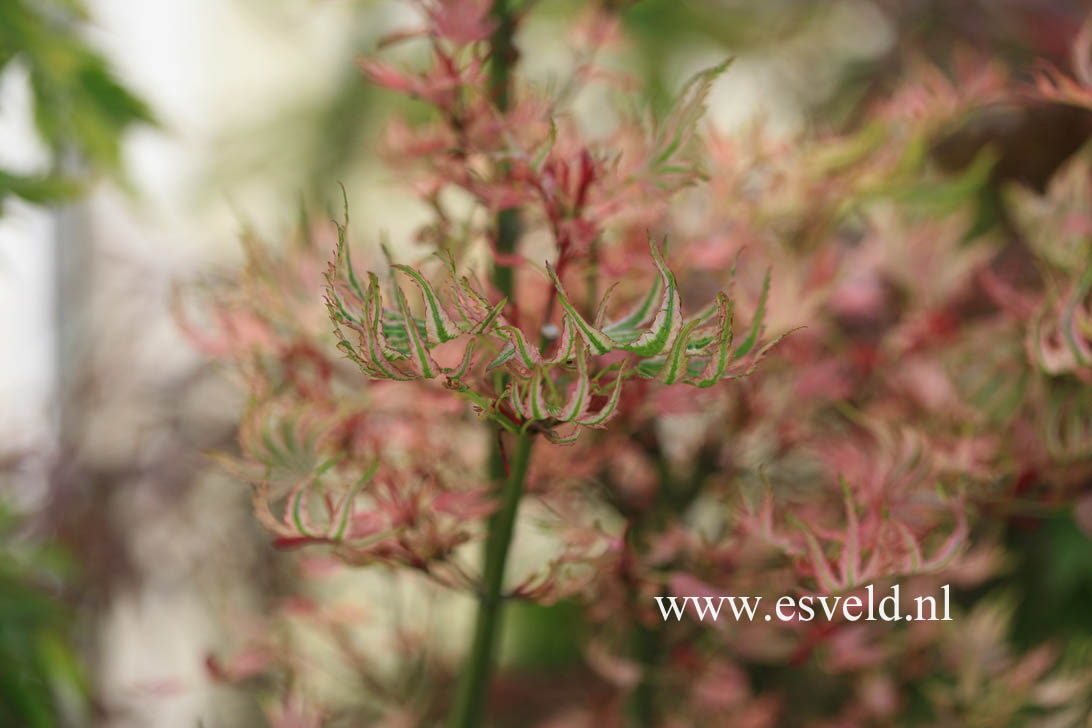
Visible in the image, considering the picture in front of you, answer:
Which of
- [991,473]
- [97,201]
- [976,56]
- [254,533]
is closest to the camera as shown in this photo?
[991,473]

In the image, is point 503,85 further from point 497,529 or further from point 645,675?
point 645,675

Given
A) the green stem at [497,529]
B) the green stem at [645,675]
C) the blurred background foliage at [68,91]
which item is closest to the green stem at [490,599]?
the green stem at [497,529]

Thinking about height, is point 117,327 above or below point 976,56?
below

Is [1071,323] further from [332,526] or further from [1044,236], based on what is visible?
[332,526]

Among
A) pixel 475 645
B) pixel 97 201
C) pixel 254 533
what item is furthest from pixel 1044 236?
pixel 97 201

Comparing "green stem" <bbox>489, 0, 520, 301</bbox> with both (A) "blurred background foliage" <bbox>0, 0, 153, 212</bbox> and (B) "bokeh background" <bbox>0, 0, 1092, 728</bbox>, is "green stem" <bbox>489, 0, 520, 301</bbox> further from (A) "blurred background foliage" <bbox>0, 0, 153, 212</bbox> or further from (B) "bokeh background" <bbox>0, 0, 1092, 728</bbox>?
(A) "blurred background foliage" <bbox>0, 0, 153, 212</bbox>
